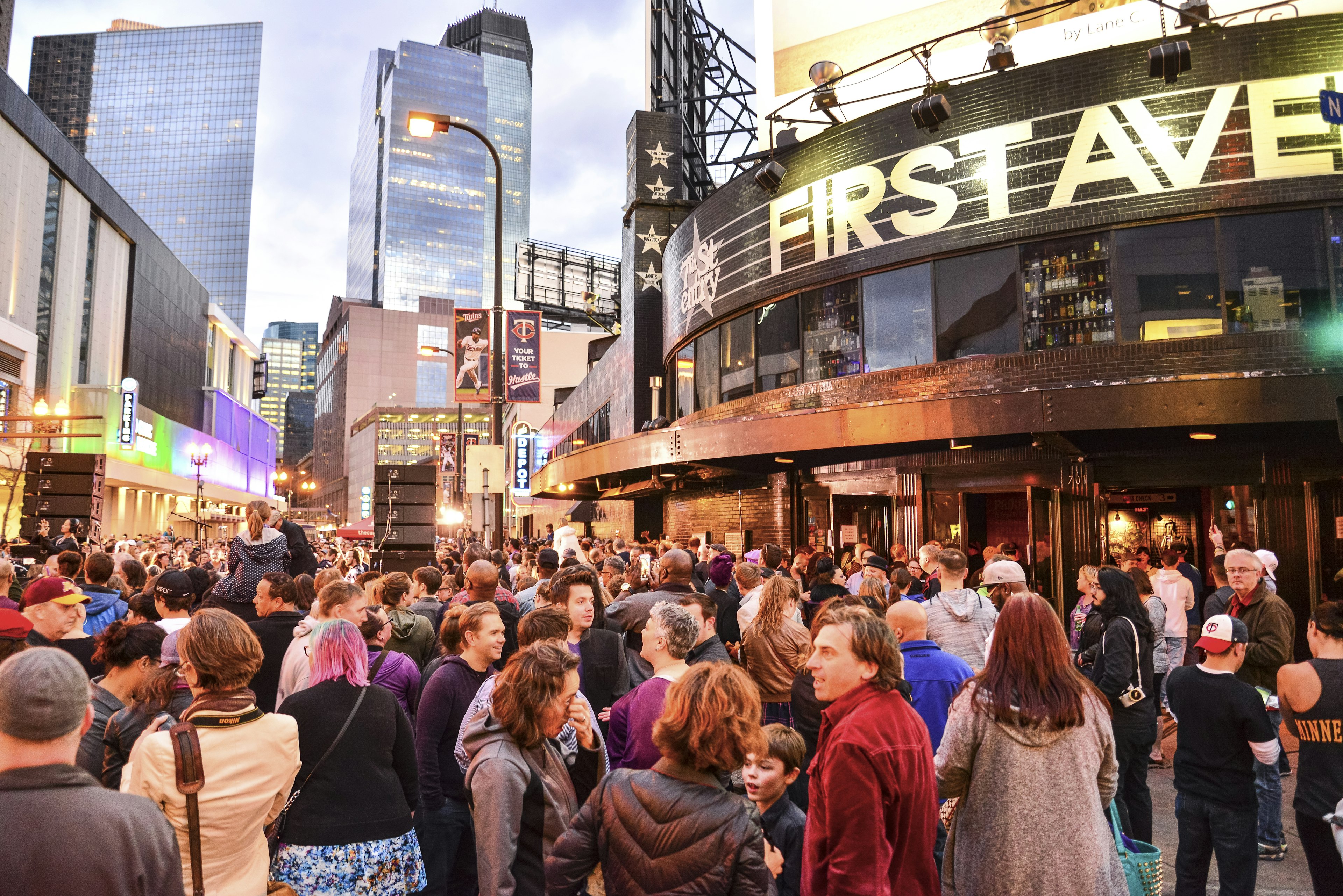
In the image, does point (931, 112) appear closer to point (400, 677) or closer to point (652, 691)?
point (400, 677)

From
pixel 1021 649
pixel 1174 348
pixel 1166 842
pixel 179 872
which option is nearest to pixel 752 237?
pixel 1174 348

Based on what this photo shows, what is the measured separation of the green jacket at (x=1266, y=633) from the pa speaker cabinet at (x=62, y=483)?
17476 mm

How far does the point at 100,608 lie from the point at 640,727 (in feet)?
19.5

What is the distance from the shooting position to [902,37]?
2048 cm

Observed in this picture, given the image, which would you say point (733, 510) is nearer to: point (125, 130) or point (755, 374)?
point (755, 374)

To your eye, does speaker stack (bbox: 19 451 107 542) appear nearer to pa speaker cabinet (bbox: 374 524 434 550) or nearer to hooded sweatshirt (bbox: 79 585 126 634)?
pa speaker cabinet (bbox: 374 524 434 550)

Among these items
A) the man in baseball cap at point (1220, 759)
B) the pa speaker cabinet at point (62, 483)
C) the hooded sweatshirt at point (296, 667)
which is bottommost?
the man in baseball cap at point (1220, 759)

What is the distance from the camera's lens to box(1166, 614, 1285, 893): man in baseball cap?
4.58 meters

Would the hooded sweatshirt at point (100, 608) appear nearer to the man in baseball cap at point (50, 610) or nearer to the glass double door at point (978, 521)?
the man in baseball cap at point (50, 610)

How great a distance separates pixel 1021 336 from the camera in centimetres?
1364

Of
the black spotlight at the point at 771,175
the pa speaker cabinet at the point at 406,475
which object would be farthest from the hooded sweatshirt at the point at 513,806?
the black spotlight at the point at 771,175

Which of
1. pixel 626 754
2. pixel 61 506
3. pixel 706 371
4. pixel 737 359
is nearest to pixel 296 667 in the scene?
pixel 626 754

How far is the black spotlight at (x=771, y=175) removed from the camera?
53.3 feet

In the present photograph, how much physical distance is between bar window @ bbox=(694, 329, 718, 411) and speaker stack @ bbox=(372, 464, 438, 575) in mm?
7254
